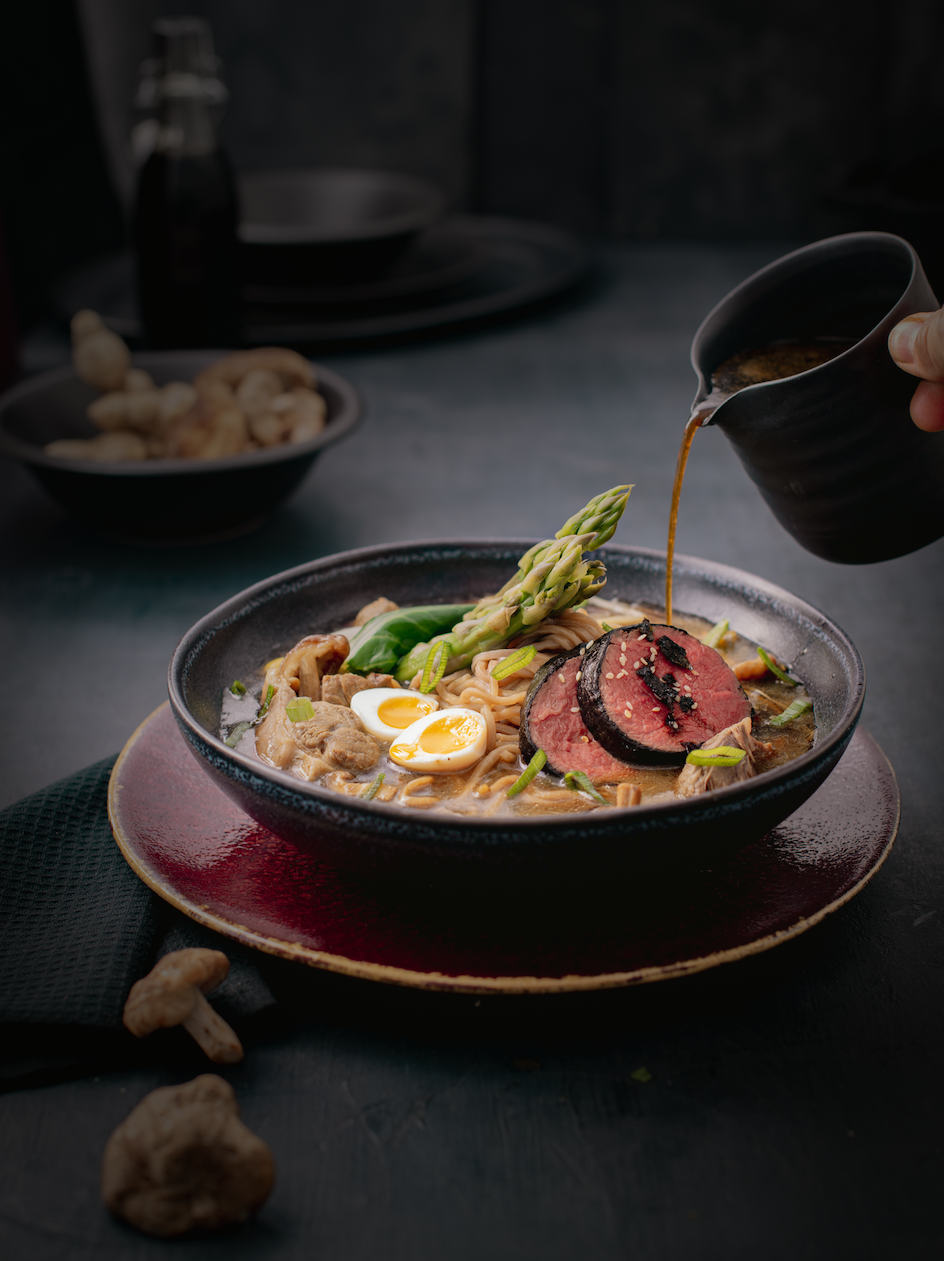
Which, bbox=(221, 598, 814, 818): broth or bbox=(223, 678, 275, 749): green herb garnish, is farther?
bbox=(223, 678, 275, 749): green herb garnish

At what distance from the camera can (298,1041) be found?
6.12 feet

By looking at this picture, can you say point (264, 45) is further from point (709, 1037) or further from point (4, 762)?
point (709, 1037)

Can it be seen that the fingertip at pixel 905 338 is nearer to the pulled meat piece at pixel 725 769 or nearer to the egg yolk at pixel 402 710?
the pulled meat piece at pixel 725 769

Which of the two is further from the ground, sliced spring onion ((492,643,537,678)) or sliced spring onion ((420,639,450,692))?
sliced spring onion ((492,643,537,678))

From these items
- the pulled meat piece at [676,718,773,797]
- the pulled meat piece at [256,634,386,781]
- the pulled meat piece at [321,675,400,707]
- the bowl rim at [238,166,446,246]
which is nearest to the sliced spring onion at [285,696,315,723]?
the pulled meat piece at [256,634,386,781]

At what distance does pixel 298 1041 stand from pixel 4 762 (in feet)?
4.37

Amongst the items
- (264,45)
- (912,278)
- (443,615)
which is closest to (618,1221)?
(443,615)

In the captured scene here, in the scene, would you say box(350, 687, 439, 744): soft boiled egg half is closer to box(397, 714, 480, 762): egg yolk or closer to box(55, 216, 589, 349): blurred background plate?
box(397, 714, 480, 762): egg yolk

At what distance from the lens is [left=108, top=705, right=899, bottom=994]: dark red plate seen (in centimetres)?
181

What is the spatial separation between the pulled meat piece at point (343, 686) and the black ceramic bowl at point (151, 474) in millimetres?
1384

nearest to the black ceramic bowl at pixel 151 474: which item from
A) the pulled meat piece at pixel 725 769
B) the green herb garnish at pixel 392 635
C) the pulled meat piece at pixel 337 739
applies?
the green herb garnish at pixel 392 635

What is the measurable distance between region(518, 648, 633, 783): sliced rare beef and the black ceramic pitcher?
563 millimetres

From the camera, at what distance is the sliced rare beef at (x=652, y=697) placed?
217 centimetres

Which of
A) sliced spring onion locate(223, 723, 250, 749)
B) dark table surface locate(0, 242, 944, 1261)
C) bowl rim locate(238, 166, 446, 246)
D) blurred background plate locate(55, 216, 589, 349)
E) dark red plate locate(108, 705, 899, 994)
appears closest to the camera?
dark table surface locate(0, 242, 944, 1261)
